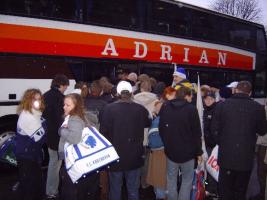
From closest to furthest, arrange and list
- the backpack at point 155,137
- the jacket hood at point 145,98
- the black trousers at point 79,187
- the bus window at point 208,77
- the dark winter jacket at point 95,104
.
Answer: the black trousers at point 79,187 < the backpack at point 155,137 < the dark winter jacket at point 95,104 < the jacket hood at point 145,98 < the bus window at point 208,77

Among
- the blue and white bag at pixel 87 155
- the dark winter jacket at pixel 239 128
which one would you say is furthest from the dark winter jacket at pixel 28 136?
the dark winter jacket at pixel 239 128

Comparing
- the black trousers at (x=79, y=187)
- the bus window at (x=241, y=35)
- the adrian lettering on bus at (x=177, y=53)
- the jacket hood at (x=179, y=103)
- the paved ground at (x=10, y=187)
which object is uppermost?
the bus window at (x=241, y=35)

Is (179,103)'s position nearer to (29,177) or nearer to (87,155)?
(87,155)

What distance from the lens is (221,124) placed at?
4953mm

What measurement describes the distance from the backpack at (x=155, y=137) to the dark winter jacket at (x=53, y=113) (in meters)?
1.35

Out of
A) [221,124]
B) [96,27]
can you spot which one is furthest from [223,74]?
[221,124]

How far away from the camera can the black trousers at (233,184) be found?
496 cm

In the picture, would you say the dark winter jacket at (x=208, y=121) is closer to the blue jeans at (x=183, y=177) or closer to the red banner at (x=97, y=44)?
the blue jeans at (x=183, y=177)

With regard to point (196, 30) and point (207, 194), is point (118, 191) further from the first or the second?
point (196, 30)

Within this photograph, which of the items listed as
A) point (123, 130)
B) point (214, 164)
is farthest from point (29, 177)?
point (214, 164)

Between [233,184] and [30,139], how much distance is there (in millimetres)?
2724

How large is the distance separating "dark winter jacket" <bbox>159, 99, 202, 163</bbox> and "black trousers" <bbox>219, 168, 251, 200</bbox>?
50 cm

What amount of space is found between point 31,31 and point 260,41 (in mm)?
9053

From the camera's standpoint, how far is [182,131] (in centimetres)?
483
